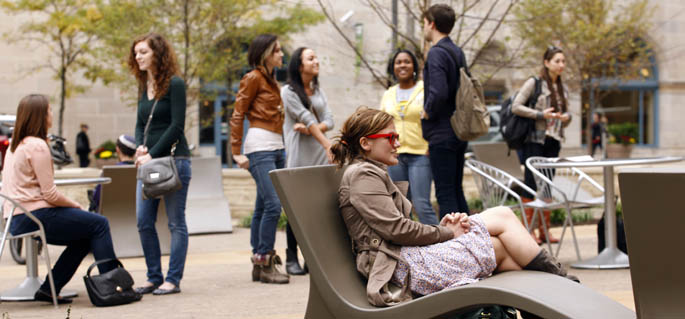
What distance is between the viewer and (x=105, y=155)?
2153 cm

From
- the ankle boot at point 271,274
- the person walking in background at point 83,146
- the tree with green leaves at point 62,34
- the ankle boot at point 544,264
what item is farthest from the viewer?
the person walking in background at point 83,146

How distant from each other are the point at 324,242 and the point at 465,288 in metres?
0.68

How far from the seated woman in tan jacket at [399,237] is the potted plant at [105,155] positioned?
18452 mm

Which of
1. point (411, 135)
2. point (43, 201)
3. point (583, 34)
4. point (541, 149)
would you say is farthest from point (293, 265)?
point (583, 34)

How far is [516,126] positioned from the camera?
8.39m

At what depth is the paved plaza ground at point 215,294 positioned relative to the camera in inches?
209

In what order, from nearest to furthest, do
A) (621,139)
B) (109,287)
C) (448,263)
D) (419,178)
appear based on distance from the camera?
1. (448,263)
2. (109,287)
3. (419,178)
4. (621,139)

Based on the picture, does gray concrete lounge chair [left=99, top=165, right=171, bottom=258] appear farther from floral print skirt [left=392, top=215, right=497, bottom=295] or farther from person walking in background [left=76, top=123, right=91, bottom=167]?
person walking in background [left=76, top=123, right=91, bottom=167]

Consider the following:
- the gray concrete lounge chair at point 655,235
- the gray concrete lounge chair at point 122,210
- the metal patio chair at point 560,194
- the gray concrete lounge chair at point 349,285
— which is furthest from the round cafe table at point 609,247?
the gray concrete lounge chair at point 655,235

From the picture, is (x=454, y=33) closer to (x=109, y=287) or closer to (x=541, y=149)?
(x=541, y=149)

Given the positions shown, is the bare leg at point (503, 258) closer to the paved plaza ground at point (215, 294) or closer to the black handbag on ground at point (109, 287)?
the paved plaza ground at point (215, 294)

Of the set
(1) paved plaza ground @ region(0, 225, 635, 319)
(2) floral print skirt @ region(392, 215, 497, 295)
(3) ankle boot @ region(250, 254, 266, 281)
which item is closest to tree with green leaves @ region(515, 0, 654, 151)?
(1) paved plaza ground @ region(0, 225, 635, 319)

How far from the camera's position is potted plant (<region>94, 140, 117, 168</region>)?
856 inches

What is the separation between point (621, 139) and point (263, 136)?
2494 cm
